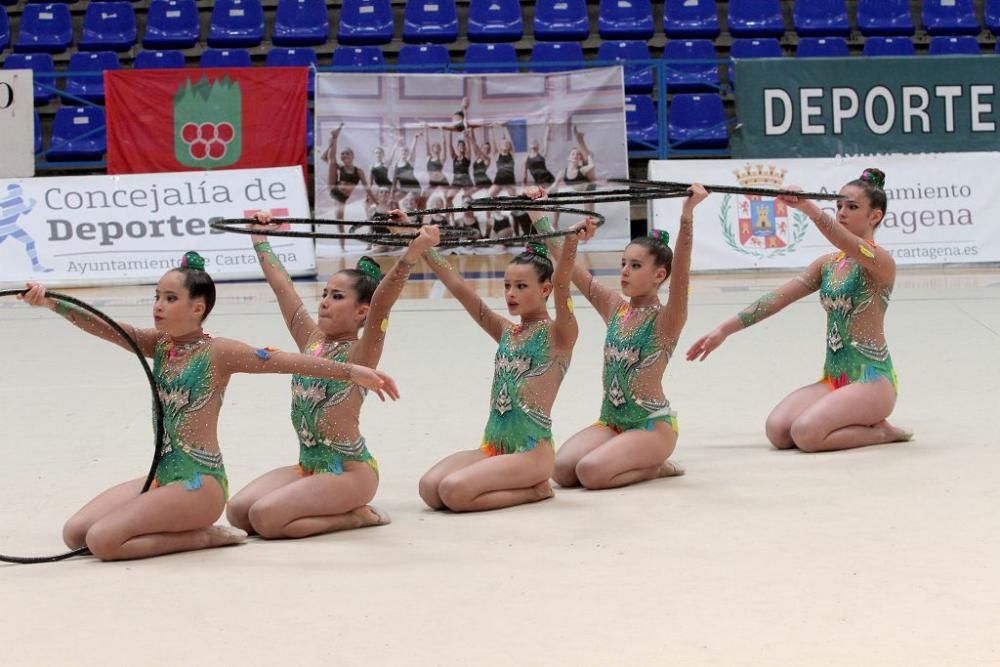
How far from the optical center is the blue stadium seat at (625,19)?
14359 millimetres

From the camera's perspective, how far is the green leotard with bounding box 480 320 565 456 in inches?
181

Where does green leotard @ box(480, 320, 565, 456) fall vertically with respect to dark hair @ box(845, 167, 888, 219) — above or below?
below

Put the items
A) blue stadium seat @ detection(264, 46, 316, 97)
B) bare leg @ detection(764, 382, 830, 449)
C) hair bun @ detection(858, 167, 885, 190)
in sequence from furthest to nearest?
blue stadium seat @ detection(264, 46, 316, 97) → hair bun @ detection(858, 167, 885, 190) → bare leg @ detection(764, 382, 830, 449)

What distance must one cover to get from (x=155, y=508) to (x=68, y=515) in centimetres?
69

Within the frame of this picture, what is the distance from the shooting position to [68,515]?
444 centimetres

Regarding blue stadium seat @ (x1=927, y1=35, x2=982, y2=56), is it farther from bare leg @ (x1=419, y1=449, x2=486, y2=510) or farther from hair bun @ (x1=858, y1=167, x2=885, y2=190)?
bare leg @ (x1=419, y1=449, x2=486, y2=510)

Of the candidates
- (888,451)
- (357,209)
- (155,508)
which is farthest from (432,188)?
(155,508)

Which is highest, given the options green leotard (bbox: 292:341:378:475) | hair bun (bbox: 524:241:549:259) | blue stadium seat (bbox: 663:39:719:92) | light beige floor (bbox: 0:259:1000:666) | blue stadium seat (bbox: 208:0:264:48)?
blue stadium seat (bbox: 208:0:264:48)

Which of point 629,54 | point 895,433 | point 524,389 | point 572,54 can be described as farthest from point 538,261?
point 629,54

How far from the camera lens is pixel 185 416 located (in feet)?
13.2

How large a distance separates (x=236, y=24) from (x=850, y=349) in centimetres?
1071

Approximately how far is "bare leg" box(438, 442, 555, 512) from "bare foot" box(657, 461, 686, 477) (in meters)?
0.50

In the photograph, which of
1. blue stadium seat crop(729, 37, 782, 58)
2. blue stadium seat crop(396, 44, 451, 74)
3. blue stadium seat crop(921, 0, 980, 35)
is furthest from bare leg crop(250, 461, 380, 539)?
blue stadium seat crop(921, 0, 980, 35)

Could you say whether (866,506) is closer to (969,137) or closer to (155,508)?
(155,508)
